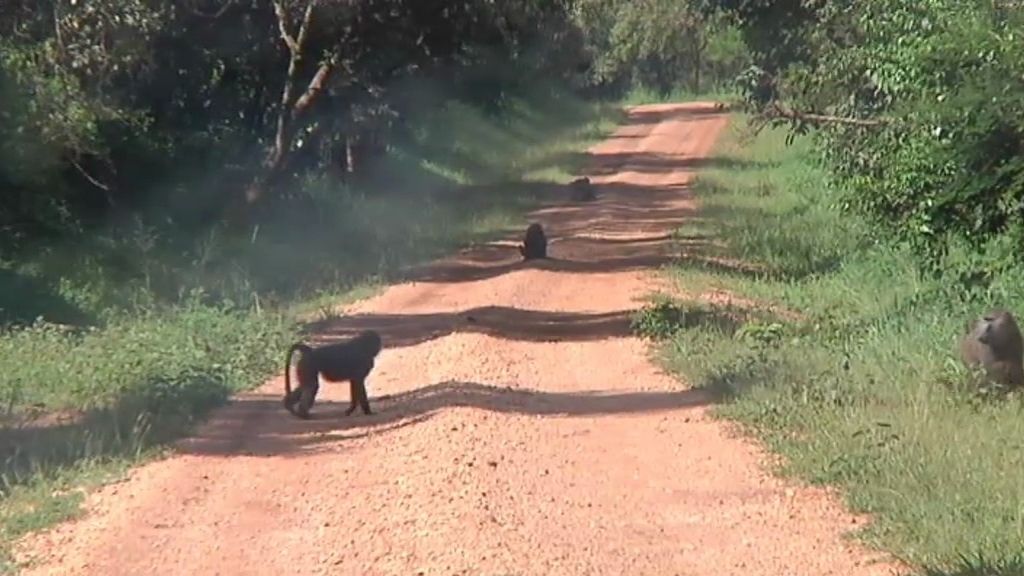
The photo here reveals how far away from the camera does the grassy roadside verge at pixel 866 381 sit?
920 cm

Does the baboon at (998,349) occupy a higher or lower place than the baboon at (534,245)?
higher

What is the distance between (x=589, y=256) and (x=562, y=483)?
14.9 meters

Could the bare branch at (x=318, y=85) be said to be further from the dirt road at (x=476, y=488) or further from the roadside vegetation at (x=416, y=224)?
the dirt road at (x=476, y=488)

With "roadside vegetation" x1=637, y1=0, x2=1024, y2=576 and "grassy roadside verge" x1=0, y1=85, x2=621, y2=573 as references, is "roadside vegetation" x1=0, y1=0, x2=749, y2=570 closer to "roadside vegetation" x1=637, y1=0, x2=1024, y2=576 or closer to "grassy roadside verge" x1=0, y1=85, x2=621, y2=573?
"grassy roadside verge" x1=0, y1=85, x2=621, y2=573

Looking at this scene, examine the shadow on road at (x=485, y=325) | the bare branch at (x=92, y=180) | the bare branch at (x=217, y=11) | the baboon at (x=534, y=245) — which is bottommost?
the baboon at (x=534, y=245)

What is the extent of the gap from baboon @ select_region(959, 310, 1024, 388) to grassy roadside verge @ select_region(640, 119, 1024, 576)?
0.90 feet

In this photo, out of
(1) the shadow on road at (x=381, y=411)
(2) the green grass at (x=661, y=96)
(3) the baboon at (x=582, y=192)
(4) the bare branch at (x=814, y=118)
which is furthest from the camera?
(2) the green grass at (x=661, y=96)

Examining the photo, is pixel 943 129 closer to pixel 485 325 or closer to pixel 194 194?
pixel 485 325

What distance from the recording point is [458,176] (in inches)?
1517

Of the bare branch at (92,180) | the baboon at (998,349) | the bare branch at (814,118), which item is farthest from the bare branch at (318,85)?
the baboon at (998,349)

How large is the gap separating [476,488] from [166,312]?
8.24 m

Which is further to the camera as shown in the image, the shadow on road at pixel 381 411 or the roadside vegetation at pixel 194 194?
the roadside vegetation at pixel 194 194

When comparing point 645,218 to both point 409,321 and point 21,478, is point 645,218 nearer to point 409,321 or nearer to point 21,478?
point 409,321

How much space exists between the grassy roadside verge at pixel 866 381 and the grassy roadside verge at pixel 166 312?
152 inches
